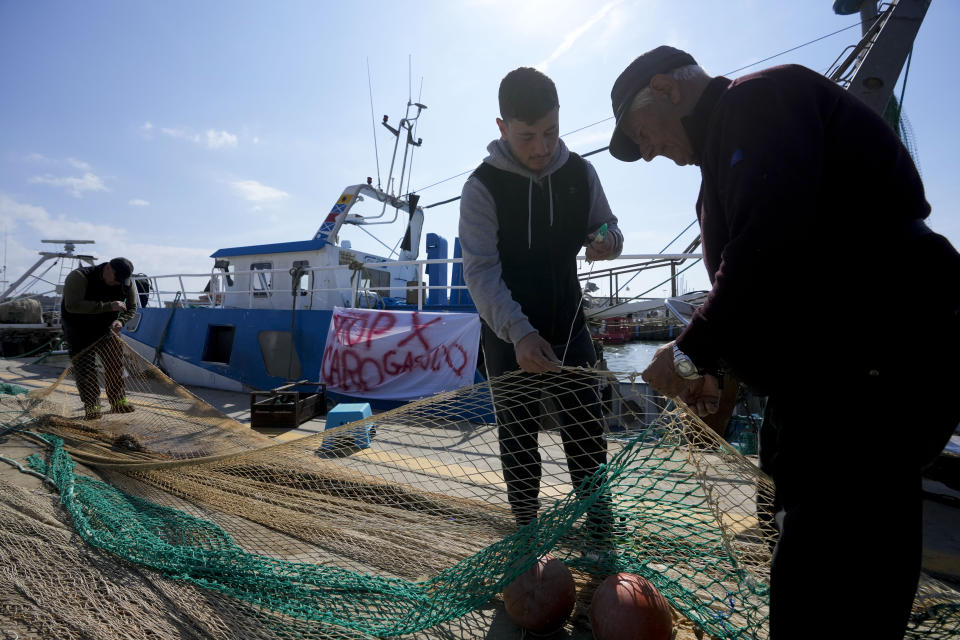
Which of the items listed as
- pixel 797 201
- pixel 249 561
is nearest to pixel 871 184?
pixel 797 201

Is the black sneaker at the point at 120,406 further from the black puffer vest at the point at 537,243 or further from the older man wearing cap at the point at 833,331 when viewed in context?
the older man wearing cap at the point at 833,331

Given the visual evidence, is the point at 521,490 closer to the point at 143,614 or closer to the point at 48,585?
the point at 143,614

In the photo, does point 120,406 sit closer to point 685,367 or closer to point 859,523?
point 685,367

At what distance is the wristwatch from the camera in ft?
3.34

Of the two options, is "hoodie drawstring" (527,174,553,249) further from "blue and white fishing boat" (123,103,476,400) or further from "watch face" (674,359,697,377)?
"blue and white fishing boat" (123,103,476,400)

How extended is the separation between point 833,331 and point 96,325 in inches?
232

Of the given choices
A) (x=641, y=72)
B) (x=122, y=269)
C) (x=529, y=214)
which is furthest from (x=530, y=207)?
(x=122, y=269)

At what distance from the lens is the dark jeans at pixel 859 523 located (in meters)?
0.85

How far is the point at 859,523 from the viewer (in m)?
0.86

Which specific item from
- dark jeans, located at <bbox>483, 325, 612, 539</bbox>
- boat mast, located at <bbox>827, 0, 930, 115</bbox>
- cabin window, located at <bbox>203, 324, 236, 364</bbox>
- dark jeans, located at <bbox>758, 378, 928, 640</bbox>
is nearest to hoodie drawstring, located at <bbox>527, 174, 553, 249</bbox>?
dark jeans, located at <bbox>483, 325, 612, 539</bbox>

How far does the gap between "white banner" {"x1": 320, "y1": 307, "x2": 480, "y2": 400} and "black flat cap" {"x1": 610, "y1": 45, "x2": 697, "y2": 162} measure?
14.6 ft

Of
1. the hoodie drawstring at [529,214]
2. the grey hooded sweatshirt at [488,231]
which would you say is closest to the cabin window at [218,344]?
the grey hooded sweatshirt at [488,231]

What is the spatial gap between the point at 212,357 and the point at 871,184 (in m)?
9.75

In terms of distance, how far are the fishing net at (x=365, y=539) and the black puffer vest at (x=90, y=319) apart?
2145 millimetres
